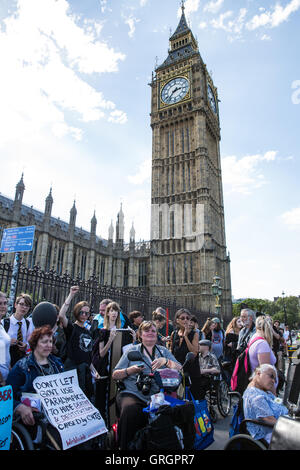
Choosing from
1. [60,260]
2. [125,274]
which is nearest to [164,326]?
[60,260]

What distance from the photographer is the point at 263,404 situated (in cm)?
270

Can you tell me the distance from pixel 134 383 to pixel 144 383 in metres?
0.30

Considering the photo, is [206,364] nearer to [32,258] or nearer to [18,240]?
[18,240]

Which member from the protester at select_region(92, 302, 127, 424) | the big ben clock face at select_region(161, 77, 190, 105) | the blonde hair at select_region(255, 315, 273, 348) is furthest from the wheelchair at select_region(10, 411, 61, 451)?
the big ben clock face at select_region(161, 77, 190, 105)

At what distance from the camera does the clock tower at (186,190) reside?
31.7 metres

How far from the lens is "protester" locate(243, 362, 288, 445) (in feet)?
8.68

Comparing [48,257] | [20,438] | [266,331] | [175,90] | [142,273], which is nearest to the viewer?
[20,438]

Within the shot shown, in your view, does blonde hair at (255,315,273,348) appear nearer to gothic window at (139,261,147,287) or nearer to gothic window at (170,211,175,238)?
gothic window at (170,211,175,238)

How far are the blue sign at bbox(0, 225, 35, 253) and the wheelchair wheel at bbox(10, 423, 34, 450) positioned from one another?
17.0 feet

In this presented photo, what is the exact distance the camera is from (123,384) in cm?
312

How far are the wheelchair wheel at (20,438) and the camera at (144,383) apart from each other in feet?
3.44

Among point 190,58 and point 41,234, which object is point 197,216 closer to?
point 41,234

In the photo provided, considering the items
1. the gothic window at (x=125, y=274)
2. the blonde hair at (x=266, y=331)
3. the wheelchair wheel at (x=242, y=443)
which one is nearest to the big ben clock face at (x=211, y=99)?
the gothic window at (x=125, y=274)

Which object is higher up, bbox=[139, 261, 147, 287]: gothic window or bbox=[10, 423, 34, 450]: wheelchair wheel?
bbox=[139, 261, 147, 287]: gothic window
